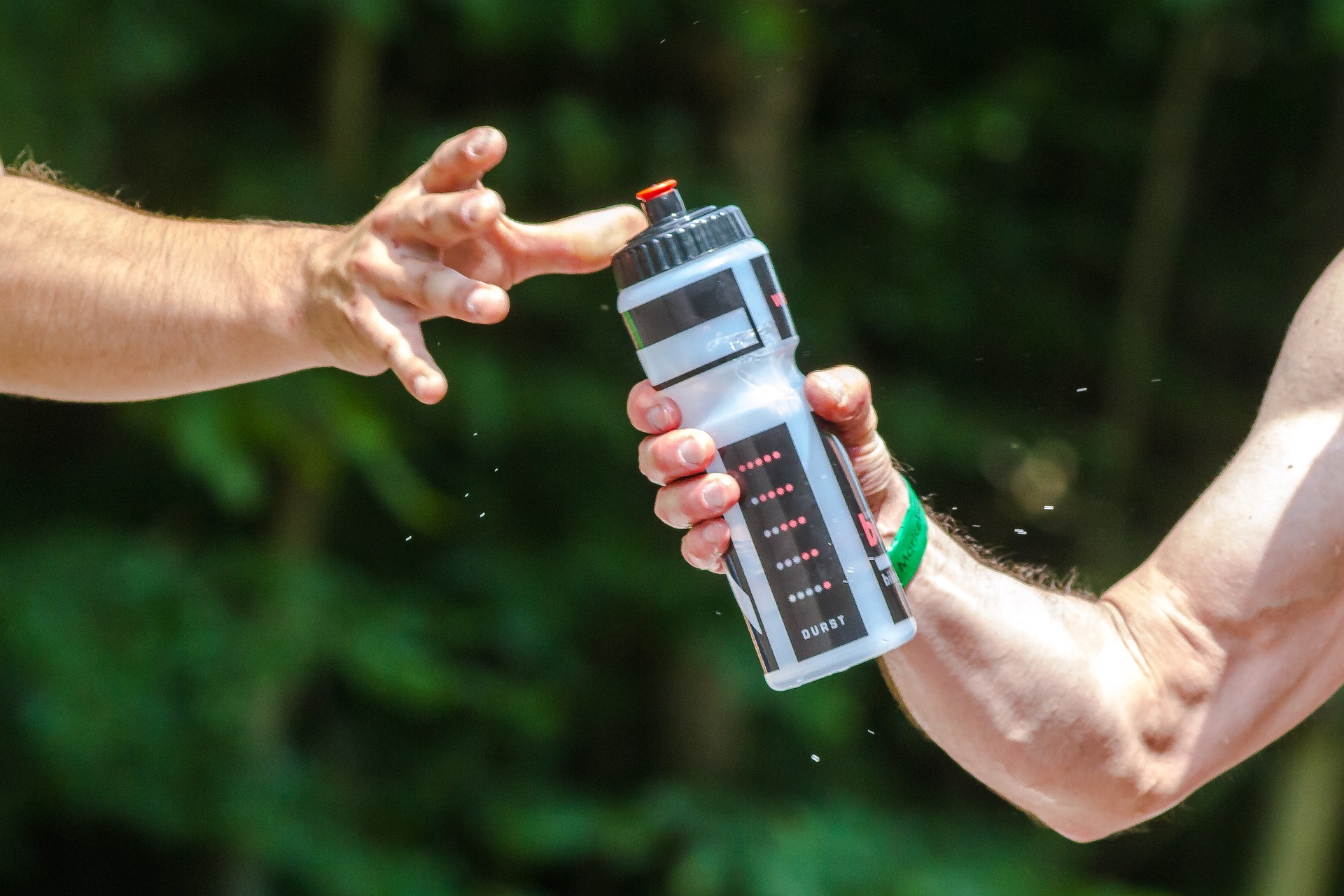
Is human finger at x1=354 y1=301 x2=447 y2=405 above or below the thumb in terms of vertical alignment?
above

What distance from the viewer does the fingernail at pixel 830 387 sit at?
1.29 m

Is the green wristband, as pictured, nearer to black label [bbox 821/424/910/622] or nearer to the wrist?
black label [bbox 821/424/910/622]

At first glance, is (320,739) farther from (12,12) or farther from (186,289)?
(186,289)

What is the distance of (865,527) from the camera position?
128 cm

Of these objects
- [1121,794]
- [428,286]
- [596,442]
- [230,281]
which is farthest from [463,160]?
[596,442]

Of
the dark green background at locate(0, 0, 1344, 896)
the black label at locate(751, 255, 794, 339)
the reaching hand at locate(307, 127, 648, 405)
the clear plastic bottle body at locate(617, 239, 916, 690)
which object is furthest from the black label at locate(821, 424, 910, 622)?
the dark green background at locate(0, 0, 1344, 896)

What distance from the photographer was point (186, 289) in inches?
59.3

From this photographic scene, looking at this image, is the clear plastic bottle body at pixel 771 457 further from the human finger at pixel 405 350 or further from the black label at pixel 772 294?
the human finger at pixel 405 350

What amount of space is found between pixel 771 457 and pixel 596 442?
3.21 metres

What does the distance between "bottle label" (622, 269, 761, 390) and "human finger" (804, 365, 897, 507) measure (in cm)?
8

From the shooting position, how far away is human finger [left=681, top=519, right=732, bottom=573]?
128cm

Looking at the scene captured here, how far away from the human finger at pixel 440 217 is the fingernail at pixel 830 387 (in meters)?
0.34

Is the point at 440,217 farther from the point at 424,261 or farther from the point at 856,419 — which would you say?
the point at 856,419

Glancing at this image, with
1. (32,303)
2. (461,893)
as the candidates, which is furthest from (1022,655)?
(461,893)
